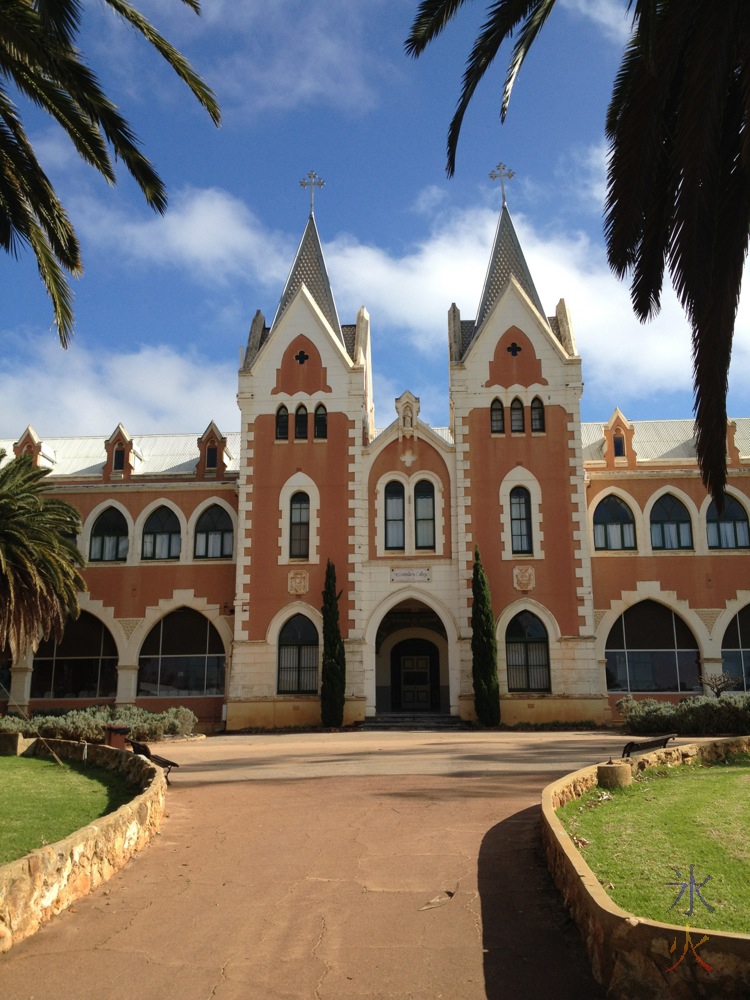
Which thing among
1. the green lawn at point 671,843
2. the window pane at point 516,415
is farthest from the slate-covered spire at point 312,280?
the green lawn at point 671,843

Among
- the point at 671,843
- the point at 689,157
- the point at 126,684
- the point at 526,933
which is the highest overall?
the point at 689,157

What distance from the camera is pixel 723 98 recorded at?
7840 millimetres

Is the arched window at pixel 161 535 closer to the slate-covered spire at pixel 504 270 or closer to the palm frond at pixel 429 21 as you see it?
the slate-covered spire at pixel 504 270

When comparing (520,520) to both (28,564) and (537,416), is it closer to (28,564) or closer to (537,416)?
(537,416)

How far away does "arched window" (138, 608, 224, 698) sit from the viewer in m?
30.1

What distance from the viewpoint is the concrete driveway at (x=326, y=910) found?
593 cm

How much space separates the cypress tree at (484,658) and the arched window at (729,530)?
8.11 meters

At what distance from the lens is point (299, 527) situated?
29.9 metres

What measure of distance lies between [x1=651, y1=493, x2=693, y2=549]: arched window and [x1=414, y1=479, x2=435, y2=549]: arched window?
7.39 meters

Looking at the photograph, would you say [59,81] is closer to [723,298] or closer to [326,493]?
[723,298]

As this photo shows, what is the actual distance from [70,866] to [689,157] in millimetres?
8097

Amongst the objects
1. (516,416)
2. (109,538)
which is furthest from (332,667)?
(516,416)

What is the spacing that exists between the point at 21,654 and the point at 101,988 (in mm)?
20705

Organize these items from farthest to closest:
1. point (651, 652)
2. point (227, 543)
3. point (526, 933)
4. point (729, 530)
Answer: point (227, 543), point (729, 530), point (651, 652), point (526, 933)
